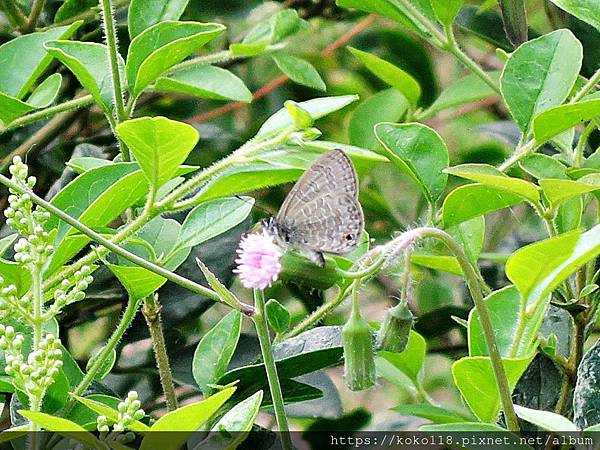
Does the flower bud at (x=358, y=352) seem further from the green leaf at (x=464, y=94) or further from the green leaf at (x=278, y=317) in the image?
the green leaf at (x=464, y=94)

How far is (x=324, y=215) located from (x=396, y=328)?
9 cm

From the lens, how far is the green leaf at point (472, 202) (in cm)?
71

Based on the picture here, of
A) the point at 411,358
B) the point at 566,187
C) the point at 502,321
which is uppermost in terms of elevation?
the point at 566,187

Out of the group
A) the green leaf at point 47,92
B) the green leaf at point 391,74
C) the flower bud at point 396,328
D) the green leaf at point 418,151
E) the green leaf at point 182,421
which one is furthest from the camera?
the green leaf at point 391,74

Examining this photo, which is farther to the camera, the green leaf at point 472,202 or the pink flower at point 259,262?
the green leaf at point 472,202

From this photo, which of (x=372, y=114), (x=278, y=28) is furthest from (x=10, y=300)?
(x=372, y=114)

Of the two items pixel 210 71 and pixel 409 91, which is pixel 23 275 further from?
pixel 409 91

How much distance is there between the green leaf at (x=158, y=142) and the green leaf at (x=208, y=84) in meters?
0.24

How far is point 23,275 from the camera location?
0.69m

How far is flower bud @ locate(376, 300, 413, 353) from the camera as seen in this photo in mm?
616

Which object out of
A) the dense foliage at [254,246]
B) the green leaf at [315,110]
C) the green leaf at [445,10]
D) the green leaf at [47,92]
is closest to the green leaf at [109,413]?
the dense foliage at [254,246]

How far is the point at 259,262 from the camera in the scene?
22.1 inches

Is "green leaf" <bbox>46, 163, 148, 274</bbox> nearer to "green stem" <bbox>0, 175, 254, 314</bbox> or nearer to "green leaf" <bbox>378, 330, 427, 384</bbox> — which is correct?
"green stem" <bbox>0, 175, 254, 314</bbox>

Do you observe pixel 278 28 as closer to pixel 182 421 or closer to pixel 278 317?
pixel 278 317
